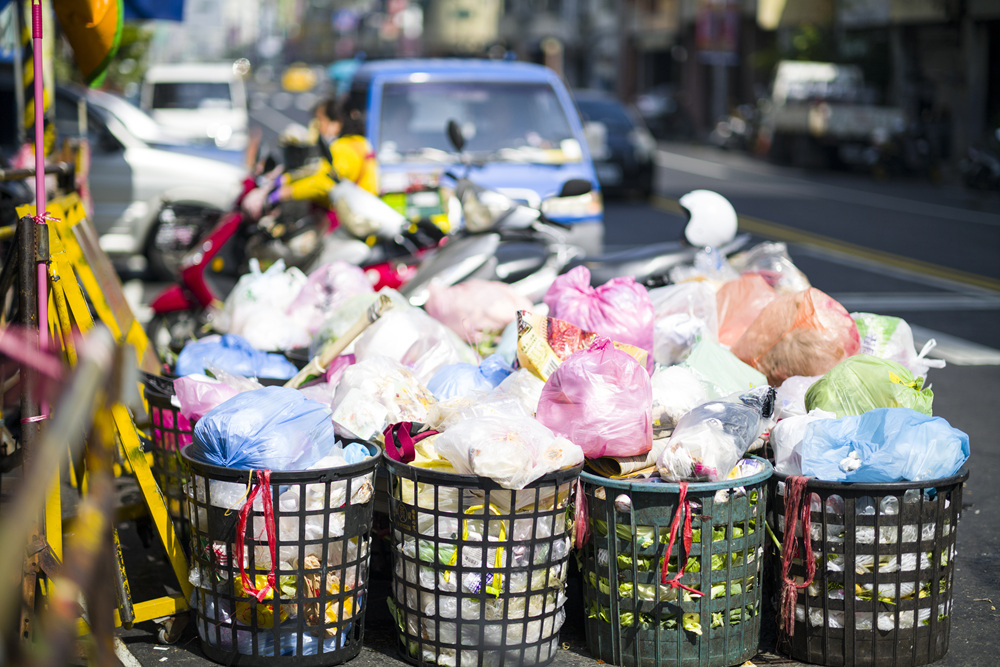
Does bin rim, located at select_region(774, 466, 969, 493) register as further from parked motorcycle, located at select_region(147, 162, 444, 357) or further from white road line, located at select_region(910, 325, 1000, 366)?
white road line, located at select_region(910, 325, 1000, 366)

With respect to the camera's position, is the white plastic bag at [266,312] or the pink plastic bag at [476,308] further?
the white plastic bag at [266,312]

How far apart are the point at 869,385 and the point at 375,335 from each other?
1.63 meters

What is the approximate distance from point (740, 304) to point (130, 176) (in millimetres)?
7100

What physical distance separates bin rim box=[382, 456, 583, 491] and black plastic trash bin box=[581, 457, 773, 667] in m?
0.12

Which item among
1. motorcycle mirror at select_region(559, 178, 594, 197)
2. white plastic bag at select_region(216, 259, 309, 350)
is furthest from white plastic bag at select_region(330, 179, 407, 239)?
motorcycle mirror at select_region(559, 178, 594, 197)

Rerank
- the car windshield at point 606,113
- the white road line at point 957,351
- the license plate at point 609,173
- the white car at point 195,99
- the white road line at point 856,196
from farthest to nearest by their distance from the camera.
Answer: the white car at point 195,99 < the car windshield at point 606,113 < the license plate at point 609,173 < the white road line at point 856,196 < the white road line at point 957,351

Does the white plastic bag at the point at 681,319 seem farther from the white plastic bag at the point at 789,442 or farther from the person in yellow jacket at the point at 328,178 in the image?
the person in yellow jacket at the point at 328,178

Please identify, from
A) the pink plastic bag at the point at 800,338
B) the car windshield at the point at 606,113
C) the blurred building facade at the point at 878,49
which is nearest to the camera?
the pink plastic bag at the point at 800,338

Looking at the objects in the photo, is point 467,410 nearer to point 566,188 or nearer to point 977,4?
point 566,188

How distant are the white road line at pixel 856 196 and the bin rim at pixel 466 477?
1356cm

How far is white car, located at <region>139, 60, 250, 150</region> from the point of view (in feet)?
70.3

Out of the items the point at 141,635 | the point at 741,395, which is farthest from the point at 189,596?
the point at 741,395

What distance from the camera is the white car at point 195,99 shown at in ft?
70.3

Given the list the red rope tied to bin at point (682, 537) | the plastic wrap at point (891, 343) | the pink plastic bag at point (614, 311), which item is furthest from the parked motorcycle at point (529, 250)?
the red rope tied to bin at point (682, 537)
